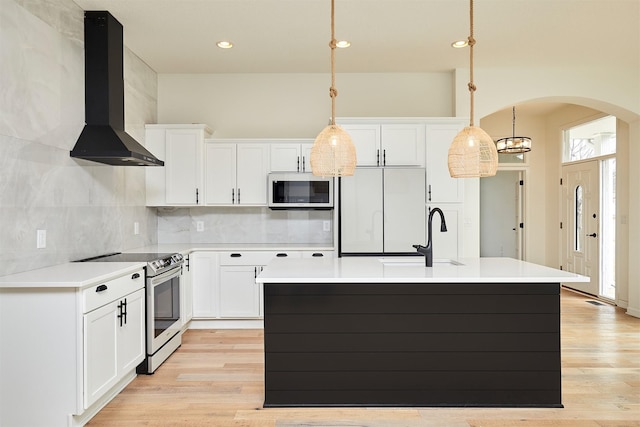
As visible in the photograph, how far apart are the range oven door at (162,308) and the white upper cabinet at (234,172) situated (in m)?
1.11

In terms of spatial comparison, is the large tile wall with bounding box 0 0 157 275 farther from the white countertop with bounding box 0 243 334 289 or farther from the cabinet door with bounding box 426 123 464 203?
the cabinet door with bounding box 426 123 464 203

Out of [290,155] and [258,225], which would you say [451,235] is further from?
[258,225]

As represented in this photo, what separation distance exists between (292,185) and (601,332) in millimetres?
3590

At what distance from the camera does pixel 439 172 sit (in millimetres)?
4492

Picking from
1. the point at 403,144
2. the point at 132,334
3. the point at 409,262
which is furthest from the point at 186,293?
the point at 403,144

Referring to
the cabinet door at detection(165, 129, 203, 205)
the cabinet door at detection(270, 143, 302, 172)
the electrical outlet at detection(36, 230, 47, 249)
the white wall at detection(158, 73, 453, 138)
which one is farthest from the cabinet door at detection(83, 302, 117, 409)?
the white wall at detection(158, 73, 453, 138)

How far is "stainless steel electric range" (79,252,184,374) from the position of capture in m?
3.29

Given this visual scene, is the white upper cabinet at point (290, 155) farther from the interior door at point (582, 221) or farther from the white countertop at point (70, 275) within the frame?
the interior door at point (582, 221)

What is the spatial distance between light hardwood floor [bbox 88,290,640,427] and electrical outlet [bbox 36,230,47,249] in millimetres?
1163

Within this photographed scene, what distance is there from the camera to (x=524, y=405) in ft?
8.76

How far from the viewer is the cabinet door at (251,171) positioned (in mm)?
4762

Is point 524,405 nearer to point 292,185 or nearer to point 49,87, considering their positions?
point 292,185

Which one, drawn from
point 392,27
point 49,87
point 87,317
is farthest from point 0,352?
point 392,27

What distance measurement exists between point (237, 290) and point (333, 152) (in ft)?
7.96
